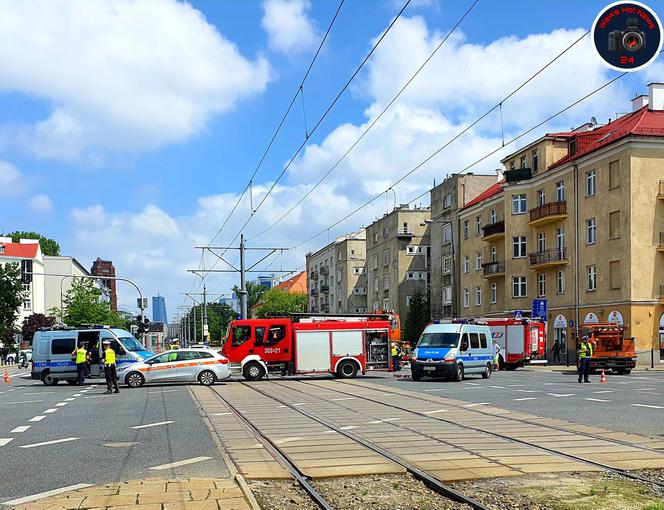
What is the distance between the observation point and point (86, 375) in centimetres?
3356

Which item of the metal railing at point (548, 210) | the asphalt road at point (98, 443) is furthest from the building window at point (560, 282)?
the asphalt road at point (98, 443)

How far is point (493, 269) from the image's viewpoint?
6556cm

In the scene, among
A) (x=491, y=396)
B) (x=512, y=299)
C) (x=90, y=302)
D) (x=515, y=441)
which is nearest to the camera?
(x=515, y=441)

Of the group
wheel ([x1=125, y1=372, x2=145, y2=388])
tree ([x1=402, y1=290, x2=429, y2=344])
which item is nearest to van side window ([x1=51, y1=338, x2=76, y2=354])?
wheel ([x1=125, y1=372, x2=145, y2=388])

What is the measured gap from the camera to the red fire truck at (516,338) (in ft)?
149

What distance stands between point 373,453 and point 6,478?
4803 mm

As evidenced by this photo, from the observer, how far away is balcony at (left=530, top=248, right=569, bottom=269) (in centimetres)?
5612

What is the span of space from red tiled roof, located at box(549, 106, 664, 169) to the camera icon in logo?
3820 centimetres

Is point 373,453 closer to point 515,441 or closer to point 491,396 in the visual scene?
point 515,441

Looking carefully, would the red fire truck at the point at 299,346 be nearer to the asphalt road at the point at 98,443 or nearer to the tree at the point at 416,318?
the asphalt road at the point at 98,443

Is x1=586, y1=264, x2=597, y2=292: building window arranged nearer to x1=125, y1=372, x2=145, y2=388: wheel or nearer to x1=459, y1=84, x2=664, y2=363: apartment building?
x1=459, y1=84, x2=664, y2=363: apartment building

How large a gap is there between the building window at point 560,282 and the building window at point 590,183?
256 inches

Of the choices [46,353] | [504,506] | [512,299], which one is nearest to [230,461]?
[504,506]

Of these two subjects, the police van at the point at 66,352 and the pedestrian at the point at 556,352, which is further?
the pedestrian at the point at 556,352
